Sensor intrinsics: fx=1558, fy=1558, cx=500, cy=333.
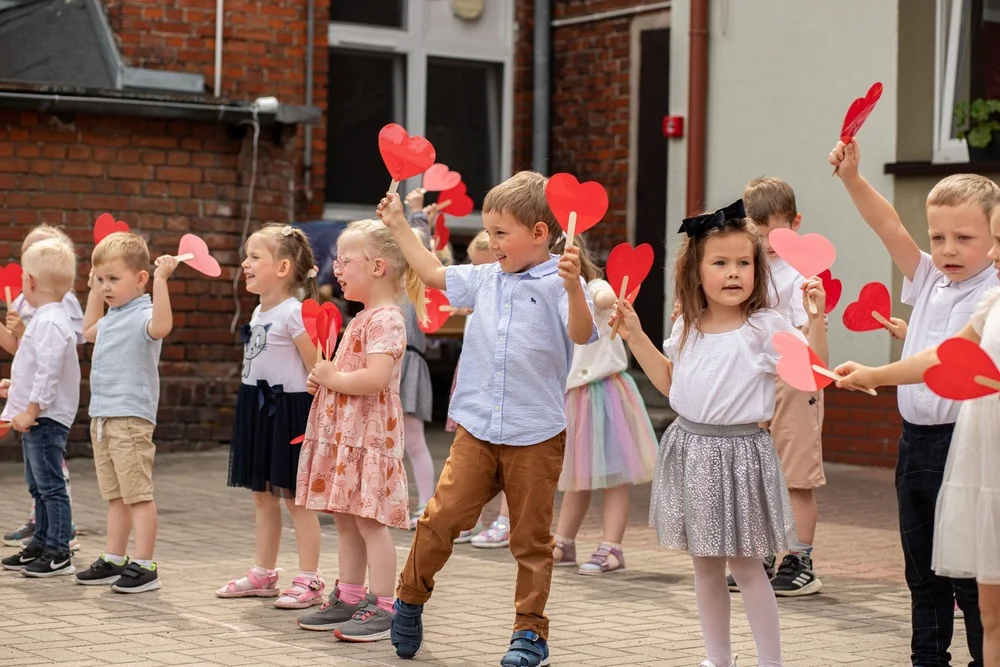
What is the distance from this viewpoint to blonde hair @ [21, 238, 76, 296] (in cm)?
704

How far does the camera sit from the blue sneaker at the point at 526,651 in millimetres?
5004

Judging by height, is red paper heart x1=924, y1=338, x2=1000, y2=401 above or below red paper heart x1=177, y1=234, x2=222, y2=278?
below

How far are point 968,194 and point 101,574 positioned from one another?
3868 millimetres

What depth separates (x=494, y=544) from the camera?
25.4ft

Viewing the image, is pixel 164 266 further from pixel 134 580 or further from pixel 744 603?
pixel 744 603

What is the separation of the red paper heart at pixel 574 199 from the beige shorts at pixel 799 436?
1947 mm

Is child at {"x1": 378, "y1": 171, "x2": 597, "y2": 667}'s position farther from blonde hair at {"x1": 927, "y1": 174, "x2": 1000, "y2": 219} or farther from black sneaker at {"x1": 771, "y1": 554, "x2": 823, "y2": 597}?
black sneaker at {"x1": 771, "y1": 554, "x2": 823, "y2": 597}

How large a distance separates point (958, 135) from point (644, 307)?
3.70 meters

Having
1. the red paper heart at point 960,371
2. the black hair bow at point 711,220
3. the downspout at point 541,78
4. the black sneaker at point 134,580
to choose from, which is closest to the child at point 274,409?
the black sneaker at point 134,580

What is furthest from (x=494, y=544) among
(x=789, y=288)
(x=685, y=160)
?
(x=685, y=160)

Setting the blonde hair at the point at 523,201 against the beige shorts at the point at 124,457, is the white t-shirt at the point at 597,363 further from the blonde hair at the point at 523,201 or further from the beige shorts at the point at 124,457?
the blonde hair at the point at 523,201

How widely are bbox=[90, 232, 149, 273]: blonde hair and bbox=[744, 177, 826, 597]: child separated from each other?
2544mm

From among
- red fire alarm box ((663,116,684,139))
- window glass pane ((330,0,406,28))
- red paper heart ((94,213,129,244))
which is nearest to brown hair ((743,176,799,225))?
red paper heart ((94,213,129,244))

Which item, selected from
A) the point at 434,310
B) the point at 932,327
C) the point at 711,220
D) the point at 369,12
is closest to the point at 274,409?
the point at 434,310
